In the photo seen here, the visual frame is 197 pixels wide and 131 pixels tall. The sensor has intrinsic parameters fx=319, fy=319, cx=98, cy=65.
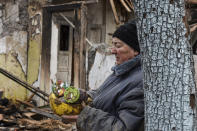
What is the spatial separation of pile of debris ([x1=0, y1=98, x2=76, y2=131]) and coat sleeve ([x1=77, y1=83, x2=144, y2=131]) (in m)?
3.93

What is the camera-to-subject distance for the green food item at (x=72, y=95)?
2.57 m

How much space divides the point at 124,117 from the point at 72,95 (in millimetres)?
736

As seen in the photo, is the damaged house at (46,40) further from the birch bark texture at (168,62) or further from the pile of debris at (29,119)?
the birch bark texture at (168,62)

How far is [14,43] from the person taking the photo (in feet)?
27.7

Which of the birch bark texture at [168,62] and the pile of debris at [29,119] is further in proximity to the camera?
the pile of debris at [29,119]

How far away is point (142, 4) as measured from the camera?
53.7 inches

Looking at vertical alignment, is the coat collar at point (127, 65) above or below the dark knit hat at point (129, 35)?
below

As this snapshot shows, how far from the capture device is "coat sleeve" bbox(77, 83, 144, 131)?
1942mm

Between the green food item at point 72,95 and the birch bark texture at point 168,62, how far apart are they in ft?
4.04

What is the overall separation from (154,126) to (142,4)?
540 mm

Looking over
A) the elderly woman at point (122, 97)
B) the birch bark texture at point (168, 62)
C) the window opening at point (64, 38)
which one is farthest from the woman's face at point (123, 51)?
the window opening at point (64, 38)

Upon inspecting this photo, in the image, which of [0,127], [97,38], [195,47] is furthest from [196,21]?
[0,127]

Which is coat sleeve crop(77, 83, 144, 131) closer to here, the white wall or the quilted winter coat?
the quilted winter coat

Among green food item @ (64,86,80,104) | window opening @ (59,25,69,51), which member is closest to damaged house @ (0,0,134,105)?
window opening @ (59,25,69,51)
